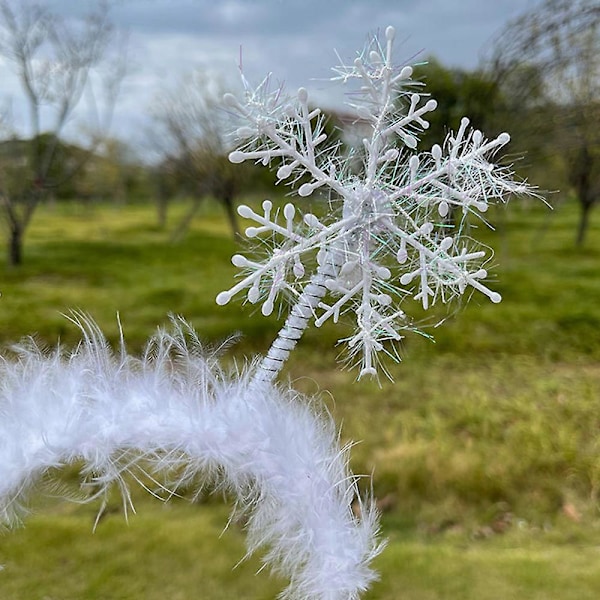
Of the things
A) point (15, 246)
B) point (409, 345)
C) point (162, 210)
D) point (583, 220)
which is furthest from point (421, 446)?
point (162, 210)

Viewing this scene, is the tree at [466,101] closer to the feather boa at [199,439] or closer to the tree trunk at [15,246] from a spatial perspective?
the feather boa at [199,439]

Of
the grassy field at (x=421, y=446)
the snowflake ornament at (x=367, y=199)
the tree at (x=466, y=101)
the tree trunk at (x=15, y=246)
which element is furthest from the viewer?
the tree trunk at (x=15, y=246)

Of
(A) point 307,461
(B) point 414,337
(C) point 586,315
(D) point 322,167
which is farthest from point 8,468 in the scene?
(C) point 586,315

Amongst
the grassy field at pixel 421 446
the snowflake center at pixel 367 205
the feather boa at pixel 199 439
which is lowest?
the grassy field at pixel 421 446

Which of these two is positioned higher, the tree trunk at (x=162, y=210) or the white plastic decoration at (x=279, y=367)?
the white plastic decoration at (x=279, y=367)

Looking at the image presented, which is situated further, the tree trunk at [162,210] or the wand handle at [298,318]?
the tree trunk at [162,210]

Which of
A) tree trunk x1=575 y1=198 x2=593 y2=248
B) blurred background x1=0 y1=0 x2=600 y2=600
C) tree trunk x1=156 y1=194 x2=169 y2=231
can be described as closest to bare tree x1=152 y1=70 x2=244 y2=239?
blurred background x1=0 y1=0 x2=600 y2=600

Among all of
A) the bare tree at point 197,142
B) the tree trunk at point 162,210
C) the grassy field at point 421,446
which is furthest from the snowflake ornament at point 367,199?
the tree trunk at point 162,210
